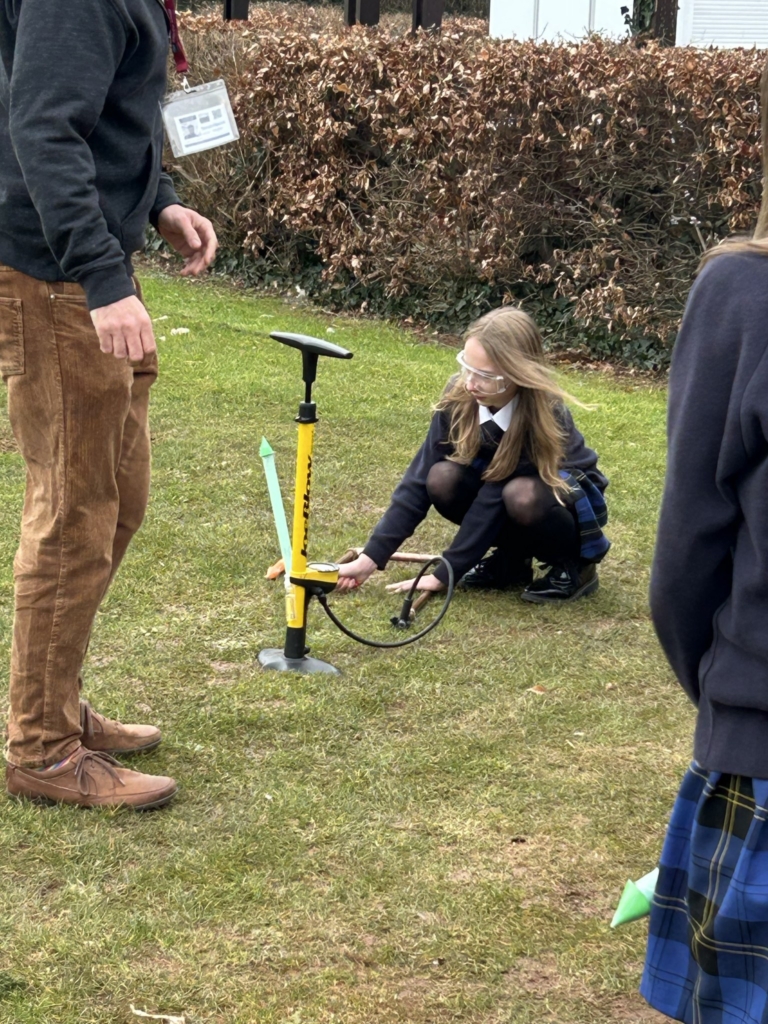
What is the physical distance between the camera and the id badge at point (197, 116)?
406cm

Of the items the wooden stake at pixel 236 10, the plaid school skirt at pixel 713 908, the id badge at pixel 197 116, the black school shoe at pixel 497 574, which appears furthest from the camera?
the wooden stake at pixel 236 10

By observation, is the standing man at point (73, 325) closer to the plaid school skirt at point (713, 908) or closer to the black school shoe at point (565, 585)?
the plaid school skirt at point (713, 908)

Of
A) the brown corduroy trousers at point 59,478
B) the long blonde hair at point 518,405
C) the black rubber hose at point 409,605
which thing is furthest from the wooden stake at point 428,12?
the brown corduroy trousers at point 59,478

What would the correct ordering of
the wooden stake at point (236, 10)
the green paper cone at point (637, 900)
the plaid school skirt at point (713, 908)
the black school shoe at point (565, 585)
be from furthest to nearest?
the wooden stake at point (236, 10) → the black school shoe at point (565, 585) → the green paper cone at point (637, 900) → the plaid school skirt at point (713, 908)

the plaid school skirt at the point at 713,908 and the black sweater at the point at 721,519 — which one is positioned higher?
the black sweater at the point at 721,519

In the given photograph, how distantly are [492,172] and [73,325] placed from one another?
672 centimetres

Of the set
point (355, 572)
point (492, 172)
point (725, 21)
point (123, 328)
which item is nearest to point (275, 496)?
point (355, 572)

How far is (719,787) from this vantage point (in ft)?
5.60

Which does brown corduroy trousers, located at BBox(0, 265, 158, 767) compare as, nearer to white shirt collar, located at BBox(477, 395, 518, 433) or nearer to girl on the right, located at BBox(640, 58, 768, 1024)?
girl on the right, located at BBox(640, 58, 768, 1024)

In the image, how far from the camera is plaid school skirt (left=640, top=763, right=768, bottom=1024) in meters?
1.64

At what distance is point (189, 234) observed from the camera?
3164 mm

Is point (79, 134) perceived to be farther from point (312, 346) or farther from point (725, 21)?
point (725, 21)

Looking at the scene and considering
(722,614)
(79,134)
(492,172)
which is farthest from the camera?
(492,172)

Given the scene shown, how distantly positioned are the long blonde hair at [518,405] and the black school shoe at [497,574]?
1.28 ft
